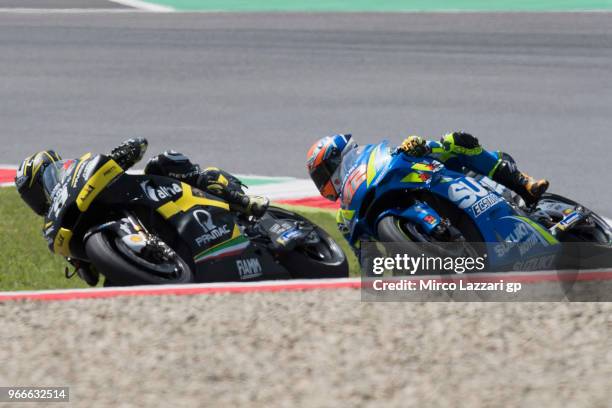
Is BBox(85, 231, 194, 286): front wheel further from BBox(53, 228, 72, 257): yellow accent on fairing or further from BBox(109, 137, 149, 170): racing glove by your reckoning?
BBox(109, 137, 149, 170): racing glove

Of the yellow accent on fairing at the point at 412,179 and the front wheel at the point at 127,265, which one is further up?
the yellow accent on fairing at the point at 412,179

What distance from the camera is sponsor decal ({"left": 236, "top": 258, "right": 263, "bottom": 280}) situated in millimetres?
8672

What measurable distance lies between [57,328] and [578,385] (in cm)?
280

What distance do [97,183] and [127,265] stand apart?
26.8 inches

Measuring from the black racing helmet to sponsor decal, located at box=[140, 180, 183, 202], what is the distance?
0.73m

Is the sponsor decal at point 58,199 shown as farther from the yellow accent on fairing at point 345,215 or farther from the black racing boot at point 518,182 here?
the black racing boot at point 518,182

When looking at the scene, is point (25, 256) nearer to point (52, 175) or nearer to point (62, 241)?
point (52, 175)

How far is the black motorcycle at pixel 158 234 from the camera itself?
8148 millimetres

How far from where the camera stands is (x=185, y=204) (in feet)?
28.6

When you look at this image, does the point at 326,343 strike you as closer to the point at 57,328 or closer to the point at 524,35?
the point at 57,328

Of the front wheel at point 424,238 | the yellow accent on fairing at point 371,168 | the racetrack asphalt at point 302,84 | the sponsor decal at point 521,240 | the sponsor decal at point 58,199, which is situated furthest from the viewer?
the racetrack asphalt at point 302,84

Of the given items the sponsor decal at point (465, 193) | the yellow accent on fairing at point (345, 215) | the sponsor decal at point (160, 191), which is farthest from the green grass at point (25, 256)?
the sponsor decal at point (465, 193)

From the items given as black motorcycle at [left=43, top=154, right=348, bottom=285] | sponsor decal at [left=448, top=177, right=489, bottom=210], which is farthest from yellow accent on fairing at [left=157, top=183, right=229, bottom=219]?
sponsor decal at [left=448, top=177, right=489, bottom=210]

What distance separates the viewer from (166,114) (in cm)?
1730
